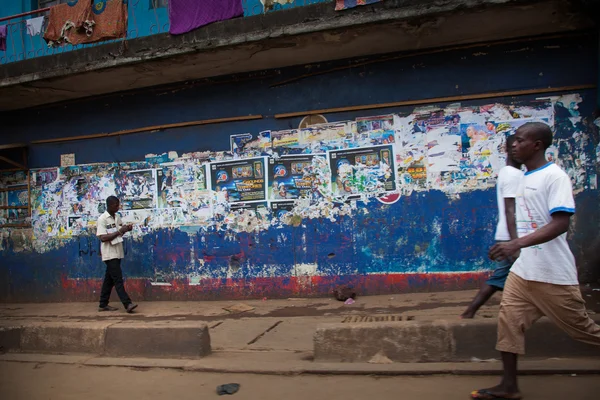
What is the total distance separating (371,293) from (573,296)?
3.95 metres

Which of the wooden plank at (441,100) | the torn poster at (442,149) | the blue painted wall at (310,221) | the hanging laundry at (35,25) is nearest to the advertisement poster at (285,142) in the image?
the blue painted wall at (310,221)

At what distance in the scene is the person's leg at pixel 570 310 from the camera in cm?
280

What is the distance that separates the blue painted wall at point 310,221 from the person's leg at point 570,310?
11.5 ft

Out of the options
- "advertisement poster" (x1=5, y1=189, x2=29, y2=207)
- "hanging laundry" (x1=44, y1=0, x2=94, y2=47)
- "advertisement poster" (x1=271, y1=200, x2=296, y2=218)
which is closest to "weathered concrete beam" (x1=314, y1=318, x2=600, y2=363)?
"advertisement poster" (x1=271, y1=200, x2=296, y2=218)

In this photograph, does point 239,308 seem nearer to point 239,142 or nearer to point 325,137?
point 239,142

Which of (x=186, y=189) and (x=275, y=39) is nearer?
(x=275, y=39)

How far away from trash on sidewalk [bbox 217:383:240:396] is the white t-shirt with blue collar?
7.67 feet

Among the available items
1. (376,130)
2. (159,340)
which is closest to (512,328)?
(159,340)

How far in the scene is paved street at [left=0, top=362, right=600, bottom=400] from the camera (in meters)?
3.26

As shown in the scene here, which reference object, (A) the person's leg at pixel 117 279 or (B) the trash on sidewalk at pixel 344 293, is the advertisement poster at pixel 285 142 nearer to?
(B) the trash on sidewalk at pixel 344 293

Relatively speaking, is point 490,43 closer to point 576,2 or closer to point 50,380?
point 576,2

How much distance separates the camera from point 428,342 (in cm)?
385

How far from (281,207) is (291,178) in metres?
0.47

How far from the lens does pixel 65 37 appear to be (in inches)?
304
